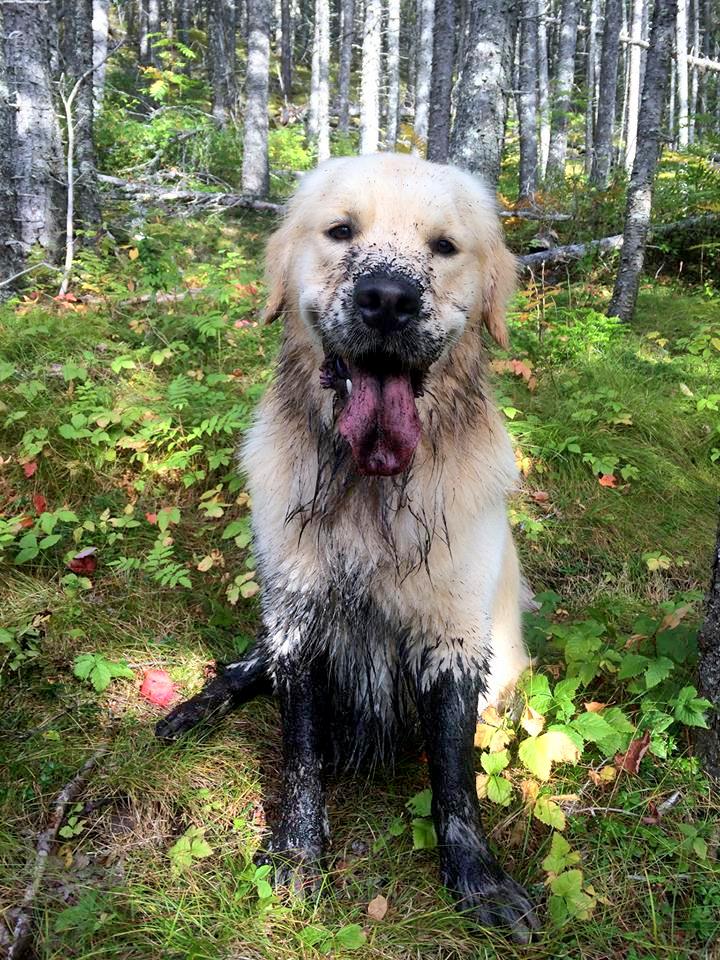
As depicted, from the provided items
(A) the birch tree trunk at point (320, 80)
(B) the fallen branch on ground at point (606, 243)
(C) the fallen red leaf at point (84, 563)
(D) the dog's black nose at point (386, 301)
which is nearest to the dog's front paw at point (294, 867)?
(D) the dog's black nose at point (386, 301)

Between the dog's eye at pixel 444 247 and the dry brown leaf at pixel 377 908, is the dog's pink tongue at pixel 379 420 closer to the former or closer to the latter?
the dog's eye at pixel 444 247

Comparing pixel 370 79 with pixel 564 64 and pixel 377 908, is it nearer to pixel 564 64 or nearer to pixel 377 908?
pixel 564 64

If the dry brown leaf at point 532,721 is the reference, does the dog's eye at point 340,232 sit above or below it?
above

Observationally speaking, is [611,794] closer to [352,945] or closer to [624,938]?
[624,938]

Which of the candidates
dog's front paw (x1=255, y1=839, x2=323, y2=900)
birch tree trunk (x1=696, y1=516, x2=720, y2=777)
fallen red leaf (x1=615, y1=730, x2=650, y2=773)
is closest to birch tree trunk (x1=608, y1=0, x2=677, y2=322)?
birch tree trunk (x1=696, y1=516, x2=720, y2=777)

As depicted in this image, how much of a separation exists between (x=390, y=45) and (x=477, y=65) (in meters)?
17.8

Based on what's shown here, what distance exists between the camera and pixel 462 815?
195 cm

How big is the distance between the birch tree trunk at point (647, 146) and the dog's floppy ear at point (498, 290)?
172 inches

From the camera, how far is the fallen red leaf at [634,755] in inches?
79.1

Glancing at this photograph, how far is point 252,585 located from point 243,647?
27cm

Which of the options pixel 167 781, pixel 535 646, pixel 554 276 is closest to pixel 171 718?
pixel 167 781

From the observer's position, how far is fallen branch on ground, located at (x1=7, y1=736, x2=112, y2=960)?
166 cm

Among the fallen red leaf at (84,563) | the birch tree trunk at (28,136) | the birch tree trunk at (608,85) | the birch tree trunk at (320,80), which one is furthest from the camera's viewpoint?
the birch tree trunk at (320,80)

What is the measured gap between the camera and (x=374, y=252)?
5.81 feet
